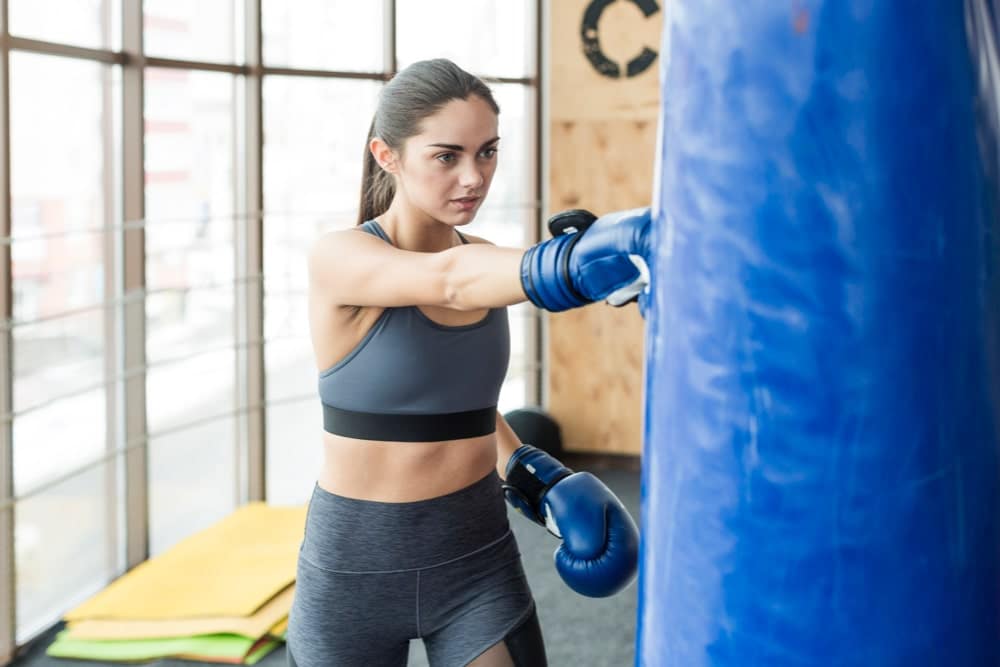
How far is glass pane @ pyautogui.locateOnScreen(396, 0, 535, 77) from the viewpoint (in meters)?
4.78

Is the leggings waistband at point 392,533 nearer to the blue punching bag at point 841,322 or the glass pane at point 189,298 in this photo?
the blue punching bag at point 841,322

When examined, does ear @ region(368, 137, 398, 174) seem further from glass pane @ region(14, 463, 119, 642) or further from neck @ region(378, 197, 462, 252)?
glass pane @ region(14, 463, 119, 642)

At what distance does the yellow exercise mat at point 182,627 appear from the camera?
3199 mm

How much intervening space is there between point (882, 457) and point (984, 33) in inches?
13.2

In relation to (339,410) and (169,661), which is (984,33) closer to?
(339,410)

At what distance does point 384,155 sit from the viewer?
1.58 m

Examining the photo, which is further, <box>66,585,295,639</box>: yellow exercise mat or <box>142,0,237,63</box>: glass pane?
<box>142,0,237,63</box>: glass pane

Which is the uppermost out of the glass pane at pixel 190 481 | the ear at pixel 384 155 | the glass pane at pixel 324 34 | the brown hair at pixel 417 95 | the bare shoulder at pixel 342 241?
the glass pane at pixel 324 34

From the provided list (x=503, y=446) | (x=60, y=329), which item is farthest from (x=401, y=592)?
(x=60, y=329)

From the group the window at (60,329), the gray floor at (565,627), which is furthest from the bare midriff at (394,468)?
the window at (60,329)

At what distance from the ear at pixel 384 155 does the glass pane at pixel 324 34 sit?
2.69m

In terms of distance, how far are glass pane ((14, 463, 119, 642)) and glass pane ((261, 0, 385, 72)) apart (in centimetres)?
162

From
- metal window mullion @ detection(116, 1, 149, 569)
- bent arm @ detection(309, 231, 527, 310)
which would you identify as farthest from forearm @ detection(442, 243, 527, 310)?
metal window mullion @ detection(116, 1, 149, 569)

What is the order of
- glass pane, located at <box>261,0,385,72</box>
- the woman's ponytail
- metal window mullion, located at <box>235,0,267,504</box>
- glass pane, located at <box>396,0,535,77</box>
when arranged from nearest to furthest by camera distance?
the woman's ponytail, metal window mullion, located at <box>235,0,267,504</box>, glass pane, located at <box>261,0,385,72</box>, glass pane, located at <box>396,0,535,77</box>
